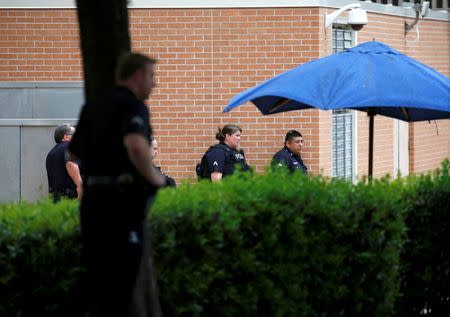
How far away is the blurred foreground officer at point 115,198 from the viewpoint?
23.1 ft

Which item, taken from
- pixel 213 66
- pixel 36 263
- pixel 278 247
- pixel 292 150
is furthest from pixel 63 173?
pixel 36 263

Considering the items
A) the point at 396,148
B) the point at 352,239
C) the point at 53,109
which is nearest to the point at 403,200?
the point at 352,239

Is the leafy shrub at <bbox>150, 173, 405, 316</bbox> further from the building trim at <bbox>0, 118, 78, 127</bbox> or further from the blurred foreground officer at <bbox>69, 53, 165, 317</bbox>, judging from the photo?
the building trim at <bbox>0, 118, 78, 127</bbox>

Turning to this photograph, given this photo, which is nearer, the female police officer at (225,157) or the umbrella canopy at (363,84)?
the umbrella canopy at (363,84)

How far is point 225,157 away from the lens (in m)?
15.8

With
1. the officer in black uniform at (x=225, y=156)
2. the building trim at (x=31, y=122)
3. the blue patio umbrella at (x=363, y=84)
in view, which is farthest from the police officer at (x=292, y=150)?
the blue patio umbrella at (x=363, y=84)

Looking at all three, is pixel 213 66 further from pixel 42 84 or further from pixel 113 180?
pixel 113 180

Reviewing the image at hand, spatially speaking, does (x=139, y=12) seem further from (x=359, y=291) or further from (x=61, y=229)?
(x=61, y=229)

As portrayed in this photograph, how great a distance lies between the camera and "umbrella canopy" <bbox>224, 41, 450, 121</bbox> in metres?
11.1

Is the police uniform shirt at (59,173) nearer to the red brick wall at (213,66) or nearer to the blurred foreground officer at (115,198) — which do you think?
the red brick wall at (213,66)

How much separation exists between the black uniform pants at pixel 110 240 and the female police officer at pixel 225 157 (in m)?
8.43

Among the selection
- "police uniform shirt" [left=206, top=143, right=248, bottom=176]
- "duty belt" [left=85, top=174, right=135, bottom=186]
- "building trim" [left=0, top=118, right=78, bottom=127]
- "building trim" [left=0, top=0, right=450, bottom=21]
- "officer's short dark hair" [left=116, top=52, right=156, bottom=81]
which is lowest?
"duty belt" [left=85, top=174, right=135, bottom=186]

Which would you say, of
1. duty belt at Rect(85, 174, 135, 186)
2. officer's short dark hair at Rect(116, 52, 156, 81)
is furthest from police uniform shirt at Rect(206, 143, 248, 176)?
duty belt at Rect(85, 174, 135, 186)

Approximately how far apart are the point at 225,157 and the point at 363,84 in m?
4.73
